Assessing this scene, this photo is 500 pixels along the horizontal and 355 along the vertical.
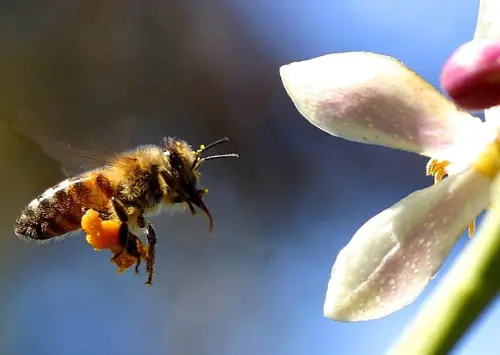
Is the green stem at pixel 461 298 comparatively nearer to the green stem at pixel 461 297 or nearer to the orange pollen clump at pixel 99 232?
the green stem at pixel 461 297

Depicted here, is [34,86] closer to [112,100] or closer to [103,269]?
[112,100]

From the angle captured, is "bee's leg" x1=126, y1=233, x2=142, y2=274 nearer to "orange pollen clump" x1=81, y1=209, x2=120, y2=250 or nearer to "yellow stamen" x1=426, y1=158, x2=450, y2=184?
"orange pollen clump" x1=81, y1=209, x2=120, y2=250

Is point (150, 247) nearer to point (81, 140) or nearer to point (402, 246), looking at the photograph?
point (81, 140)

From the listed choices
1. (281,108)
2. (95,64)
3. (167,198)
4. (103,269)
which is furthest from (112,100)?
(167,198)

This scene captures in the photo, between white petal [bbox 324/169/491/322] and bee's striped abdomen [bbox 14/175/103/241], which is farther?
bee's striped abdomen [bbox 14/175/103/241]

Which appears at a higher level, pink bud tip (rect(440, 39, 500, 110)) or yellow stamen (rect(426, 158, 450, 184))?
pink bud tip (rect(440, 39, 500, 110))

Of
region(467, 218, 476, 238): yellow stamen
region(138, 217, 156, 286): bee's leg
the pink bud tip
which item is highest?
the pink bud tip

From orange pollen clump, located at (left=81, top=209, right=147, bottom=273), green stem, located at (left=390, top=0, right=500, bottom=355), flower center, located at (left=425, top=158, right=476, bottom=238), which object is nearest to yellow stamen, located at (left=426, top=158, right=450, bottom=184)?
flower center, located at (left=425, top=158, right=476, bottom=238)

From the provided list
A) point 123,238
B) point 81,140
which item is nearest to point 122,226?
point 123,238
